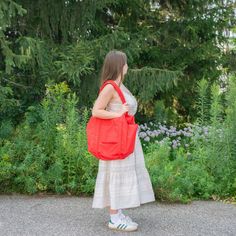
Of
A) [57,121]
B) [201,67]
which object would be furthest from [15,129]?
[201,67]

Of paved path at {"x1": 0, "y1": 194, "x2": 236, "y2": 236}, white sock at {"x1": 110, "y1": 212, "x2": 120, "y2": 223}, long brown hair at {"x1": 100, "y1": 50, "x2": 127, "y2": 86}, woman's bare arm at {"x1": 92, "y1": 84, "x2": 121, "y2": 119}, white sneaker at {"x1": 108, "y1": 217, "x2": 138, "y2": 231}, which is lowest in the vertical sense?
paved path at {"x1": 0, "y1": 194, "x2": 236, "y2": 236}

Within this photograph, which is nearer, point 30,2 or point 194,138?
point 194,138

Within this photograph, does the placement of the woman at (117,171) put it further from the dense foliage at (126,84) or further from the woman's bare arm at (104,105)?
the dense foliage at (126,84)

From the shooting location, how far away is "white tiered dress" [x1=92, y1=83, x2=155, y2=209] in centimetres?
486

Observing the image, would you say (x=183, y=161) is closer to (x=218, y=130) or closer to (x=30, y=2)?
(x=218, y=130)

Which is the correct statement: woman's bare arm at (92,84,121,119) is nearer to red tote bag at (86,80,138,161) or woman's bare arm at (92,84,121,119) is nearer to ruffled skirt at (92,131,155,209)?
red tote bag at (86,80,138,161)

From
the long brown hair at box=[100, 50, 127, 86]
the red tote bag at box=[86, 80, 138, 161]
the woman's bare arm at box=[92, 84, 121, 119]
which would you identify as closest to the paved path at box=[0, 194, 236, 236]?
the red tote bag at box=[86, 80, 138, 161]

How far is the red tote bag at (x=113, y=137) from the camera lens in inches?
187

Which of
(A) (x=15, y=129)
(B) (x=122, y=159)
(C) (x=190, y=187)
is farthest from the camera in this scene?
(A) (x=15, y=129)

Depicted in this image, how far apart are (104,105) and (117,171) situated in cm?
62

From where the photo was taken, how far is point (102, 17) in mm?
10500

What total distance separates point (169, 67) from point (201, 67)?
0.80 m

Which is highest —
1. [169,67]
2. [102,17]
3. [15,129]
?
[102,17]

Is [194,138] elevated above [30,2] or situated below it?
below
